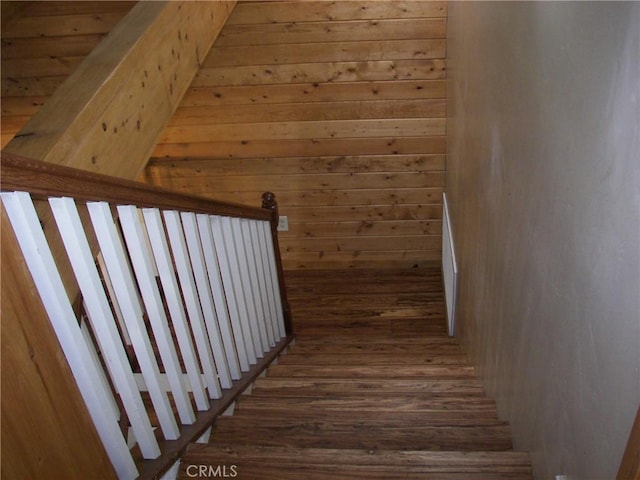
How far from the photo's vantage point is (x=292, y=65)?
142 inches

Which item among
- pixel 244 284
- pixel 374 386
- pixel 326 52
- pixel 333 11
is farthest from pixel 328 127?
pixel 374 386

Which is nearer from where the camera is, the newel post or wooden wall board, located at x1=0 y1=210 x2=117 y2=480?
wooden wall board, located at x1=0 y1=210 x2=117 y2=480

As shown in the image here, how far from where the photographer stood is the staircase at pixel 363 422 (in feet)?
4.25

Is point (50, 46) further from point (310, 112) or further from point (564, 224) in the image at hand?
point (564, 224)

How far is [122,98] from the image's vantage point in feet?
4.66

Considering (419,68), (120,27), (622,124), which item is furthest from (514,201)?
(419,68)

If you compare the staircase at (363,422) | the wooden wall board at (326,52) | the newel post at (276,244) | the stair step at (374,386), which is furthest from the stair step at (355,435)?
the wooden wall board at (326,52)

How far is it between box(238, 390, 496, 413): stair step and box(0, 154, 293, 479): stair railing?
128mm

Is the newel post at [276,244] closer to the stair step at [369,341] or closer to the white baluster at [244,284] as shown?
the stair step at [369,341]

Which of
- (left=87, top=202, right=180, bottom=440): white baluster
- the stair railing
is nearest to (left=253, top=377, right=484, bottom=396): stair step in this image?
the stair railing

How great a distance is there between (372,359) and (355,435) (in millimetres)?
1237

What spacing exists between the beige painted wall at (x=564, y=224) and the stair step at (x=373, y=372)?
515 millimetres

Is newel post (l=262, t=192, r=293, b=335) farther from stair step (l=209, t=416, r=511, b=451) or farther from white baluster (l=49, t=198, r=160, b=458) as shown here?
white baluster (l=49, t=198, r=160, b=458)

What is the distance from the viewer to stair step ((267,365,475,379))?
2.32 metres
